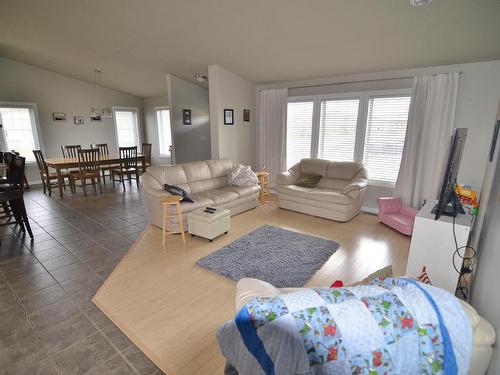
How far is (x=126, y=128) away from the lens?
27.3 feet

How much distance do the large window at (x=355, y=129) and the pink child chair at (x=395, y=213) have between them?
574 millimetres

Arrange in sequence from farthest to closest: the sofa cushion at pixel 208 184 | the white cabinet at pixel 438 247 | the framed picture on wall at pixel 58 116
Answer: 1. the framed picture on wall at pixel 58 116
2. the sofa cushion at pixel 208 184
3. the white cabinet at pixel 438 247

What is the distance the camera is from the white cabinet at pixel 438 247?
6.76 ft

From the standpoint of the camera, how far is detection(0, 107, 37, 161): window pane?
6129mm

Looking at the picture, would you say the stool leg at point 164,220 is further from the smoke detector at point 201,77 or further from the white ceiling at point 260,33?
the smoke detector at point 201,77

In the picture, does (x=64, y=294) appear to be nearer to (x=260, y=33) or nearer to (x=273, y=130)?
(x=260, y=33)

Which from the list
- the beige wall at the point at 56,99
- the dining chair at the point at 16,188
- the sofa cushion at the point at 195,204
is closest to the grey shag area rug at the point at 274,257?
the sofa cushion at the point at 195,204

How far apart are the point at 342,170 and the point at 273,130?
5.76 feet

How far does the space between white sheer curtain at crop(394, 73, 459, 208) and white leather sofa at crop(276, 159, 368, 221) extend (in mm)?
671

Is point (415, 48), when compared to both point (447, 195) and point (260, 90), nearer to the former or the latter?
point (447, 195)

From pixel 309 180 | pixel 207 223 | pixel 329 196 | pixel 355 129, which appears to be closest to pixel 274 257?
pixel 207 223

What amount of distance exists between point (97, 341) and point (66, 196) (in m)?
4.67

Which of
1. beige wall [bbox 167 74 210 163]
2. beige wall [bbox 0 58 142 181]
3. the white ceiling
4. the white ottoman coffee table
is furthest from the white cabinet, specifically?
beige wall [bbox 0 58 142 181]

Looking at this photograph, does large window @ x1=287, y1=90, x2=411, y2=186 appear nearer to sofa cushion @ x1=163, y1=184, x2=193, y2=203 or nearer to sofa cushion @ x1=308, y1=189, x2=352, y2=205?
sofa cushion @ x1=308, y1=189, x2=352, y2=205
